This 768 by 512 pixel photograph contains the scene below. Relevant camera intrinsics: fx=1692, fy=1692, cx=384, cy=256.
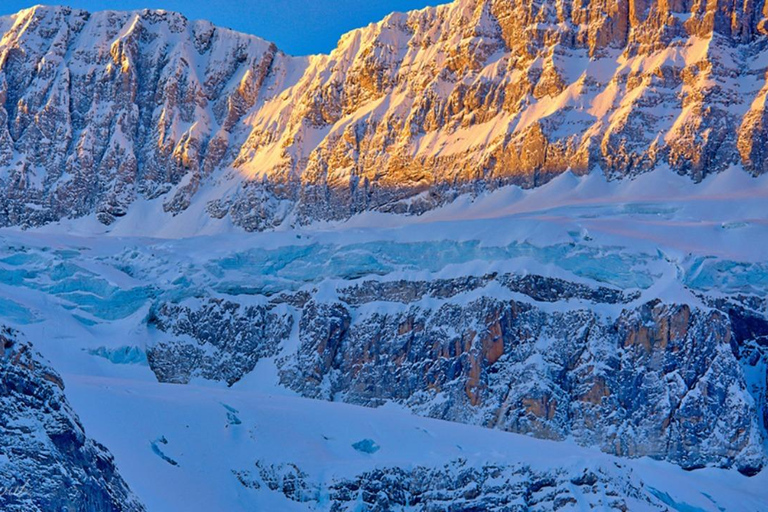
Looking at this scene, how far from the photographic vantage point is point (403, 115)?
175 m

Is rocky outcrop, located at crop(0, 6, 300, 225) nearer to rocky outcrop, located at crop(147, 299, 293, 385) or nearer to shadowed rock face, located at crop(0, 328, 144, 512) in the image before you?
rocky outcrop, located at crop(147, 299, 293, 385)

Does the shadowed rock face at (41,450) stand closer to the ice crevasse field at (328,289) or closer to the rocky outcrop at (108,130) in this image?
the ice crevasse field at (328,289)

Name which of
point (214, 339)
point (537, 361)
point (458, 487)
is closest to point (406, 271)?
point (537, 361)

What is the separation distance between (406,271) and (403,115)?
5134cm

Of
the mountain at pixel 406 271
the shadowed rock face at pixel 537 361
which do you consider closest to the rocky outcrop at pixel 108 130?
the mountain at pixel 406 271

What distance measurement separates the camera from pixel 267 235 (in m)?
136

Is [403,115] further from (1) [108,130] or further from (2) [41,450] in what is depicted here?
(2) [41,450]

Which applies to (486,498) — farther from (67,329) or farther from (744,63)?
(744,63)

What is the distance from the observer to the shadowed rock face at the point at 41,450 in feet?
169

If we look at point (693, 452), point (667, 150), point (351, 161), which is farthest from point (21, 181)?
point (693, 452)

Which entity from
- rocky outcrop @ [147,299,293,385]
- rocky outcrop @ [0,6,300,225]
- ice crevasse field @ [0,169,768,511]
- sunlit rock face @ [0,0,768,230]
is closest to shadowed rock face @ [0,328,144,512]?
ice crevasse field @ [0,169,768,511]

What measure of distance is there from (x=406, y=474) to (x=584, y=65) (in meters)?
88.1

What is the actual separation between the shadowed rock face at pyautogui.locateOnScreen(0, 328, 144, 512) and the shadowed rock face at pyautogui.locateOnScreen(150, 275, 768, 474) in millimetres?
58617

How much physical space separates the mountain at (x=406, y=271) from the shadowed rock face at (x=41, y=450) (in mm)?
Answer: 103
